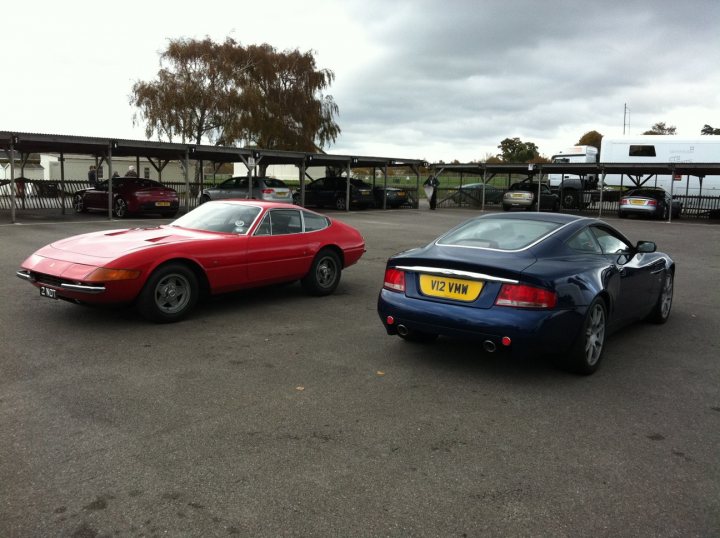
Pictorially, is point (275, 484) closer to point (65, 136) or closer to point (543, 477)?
point (543, 477)

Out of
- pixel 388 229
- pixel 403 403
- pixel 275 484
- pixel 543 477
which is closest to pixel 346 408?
pixel 403 403

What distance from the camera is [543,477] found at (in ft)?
10.3

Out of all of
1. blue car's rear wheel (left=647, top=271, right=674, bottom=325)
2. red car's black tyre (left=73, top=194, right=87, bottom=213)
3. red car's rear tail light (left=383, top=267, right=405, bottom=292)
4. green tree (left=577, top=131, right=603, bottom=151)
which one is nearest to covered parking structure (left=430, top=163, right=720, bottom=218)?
red car's black tyre (left=73, top=194, right=87, bottom=213)

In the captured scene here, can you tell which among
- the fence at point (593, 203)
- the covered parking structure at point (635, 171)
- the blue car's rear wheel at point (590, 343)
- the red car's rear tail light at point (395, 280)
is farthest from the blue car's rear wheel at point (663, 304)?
the fence at point (593, 203)

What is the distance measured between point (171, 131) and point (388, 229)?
69.7 feet

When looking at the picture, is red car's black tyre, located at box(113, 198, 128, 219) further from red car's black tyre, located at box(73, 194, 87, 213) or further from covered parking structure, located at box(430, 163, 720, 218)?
covered parking structure, located at box(430, 163, 720, 218)

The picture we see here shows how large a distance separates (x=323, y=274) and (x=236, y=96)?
31.0 metres

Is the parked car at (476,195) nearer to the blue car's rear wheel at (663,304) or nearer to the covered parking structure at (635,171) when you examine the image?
the covered parking structure at (635,171)

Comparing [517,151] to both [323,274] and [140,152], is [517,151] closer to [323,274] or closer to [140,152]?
[140,152]

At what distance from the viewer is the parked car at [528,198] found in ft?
98.4

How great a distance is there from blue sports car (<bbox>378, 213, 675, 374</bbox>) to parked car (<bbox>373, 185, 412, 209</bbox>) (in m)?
24.6

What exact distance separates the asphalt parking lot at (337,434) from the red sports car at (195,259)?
40cm

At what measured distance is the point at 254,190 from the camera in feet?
81.8

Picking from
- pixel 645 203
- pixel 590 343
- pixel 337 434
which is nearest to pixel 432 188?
pixel 645 203
